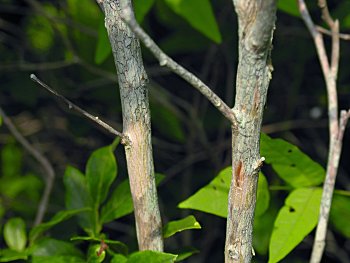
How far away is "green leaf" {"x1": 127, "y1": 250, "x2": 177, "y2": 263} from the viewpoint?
0.91 m

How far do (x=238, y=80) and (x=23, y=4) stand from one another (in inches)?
65.8

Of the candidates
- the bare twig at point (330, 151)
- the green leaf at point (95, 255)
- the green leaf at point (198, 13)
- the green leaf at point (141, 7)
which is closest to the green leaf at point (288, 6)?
the green leaf at point (198, 13)

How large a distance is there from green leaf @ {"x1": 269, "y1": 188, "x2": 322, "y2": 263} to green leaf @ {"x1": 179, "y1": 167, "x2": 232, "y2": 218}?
10 cm

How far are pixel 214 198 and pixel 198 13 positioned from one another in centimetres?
43

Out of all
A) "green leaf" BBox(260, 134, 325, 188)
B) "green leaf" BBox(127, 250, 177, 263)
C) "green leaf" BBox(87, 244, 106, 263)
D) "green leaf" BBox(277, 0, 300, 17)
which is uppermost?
"green leaf" BBox(277, 0, 300, 17)

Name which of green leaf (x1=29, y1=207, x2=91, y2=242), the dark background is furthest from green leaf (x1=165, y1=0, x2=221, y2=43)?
the dark background

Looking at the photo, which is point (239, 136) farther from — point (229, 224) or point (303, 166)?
point (303, 166)

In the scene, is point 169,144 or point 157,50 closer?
point 157,50

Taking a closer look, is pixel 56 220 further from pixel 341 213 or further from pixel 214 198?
pixel 341 213

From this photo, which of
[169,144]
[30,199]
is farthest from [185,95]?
[30,199]

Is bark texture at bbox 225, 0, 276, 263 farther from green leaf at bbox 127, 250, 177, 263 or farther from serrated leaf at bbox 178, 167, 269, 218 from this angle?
serrated leaf at bbox 178, 167, 269, 218

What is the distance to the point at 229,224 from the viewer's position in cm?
83

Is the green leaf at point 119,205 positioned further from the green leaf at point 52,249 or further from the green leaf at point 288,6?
the green leaf at point 288,6

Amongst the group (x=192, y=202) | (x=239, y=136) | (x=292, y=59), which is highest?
(x=292, y=59)
